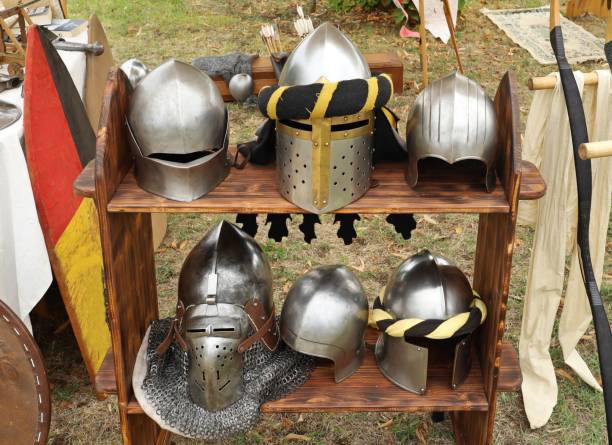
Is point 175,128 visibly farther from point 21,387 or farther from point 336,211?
point 21,387

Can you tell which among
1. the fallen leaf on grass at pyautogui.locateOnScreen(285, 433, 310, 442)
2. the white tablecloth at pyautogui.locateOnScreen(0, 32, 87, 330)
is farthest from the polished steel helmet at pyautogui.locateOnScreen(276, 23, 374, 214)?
the fallen leaf on grass at pyautogui.locateOnScreen(285, 433, 310, 442)

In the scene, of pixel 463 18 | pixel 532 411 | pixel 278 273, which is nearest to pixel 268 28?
pixel 278 273

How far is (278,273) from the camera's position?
3922mm

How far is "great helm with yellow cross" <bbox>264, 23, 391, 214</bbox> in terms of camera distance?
6.06 ft

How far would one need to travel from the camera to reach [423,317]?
2297 millimetres

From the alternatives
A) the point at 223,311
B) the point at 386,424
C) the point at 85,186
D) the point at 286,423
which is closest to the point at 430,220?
the point at 386,424

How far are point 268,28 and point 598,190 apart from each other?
11.2 ft

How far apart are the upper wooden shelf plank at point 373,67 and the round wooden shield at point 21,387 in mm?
3901

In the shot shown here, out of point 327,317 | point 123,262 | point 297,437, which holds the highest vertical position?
point 123,262

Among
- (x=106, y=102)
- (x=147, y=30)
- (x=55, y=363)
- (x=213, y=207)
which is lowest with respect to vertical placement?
(x=55, y=363)

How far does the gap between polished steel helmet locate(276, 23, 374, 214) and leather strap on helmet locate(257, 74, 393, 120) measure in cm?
4

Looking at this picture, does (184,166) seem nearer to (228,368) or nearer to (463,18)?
(228,368)

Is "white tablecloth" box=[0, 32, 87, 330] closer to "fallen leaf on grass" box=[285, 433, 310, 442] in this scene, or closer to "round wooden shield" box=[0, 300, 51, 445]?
"round wooden shield" box=[0, 300, 51, 445]

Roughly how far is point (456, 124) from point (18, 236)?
1657mm
